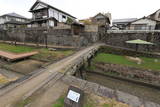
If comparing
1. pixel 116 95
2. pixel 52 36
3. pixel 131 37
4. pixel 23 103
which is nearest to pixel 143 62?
pixel 131 37

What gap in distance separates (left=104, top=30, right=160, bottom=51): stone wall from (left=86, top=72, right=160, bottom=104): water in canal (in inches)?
375

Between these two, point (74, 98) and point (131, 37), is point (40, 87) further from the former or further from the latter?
point (131, 37)

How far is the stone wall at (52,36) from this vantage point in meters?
14.5

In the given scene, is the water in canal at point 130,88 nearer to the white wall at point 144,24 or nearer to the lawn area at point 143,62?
the lawn area at point 143,62

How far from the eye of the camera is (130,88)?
7.56 m

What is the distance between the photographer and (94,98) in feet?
10.4

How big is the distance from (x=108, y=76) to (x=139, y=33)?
36.7 feet

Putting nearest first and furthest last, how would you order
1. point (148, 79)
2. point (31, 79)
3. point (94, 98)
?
point (94, 98)
point (31, 79)
point (148, 79)

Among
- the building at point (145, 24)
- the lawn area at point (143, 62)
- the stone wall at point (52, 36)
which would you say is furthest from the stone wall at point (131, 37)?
the lawn area at point (143, 62)

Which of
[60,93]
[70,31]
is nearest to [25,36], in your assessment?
[70,31]

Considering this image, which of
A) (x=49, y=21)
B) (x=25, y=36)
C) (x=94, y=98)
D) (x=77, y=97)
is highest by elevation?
(x=49, y=21)

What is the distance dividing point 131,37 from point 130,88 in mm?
11350

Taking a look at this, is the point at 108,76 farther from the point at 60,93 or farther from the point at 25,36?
the point at 25,36

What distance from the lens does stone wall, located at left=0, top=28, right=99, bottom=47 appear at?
14.5 meters
